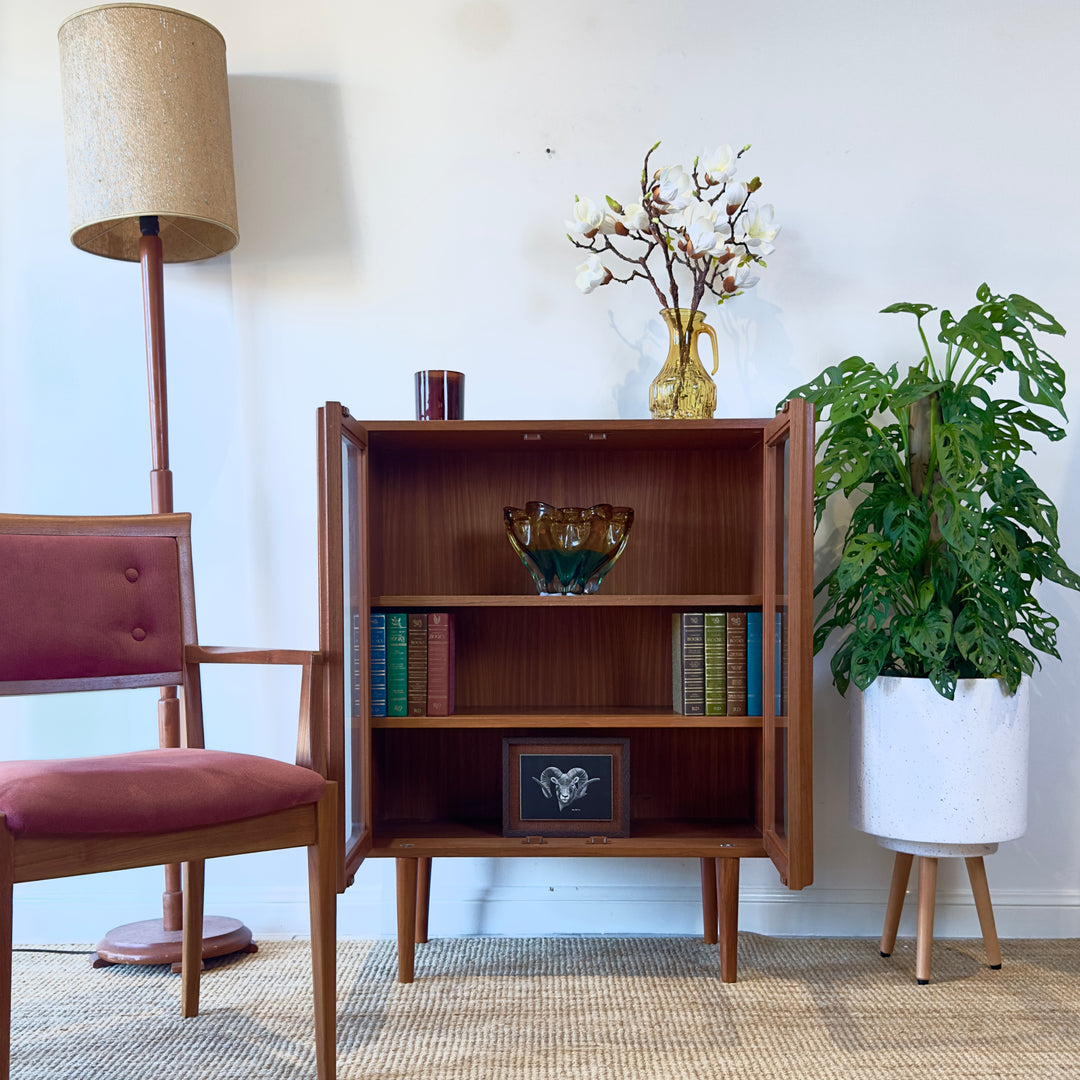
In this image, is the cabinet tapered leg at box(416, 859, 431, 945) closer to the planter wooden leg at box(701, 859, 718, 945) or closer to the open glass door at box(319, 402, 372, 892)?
the open glass door at box(319, 402, 372, 892)

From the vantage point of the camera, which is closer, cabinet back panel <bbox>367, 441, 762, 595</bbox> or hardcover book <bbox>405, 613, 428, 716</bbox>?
hardcover book <bbox>405, 613, 428, 716</bbox>

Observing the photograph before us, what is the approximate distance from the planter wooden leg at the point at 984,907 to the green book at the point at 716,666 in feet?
2.00

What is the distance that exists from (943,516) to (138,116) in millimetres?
1740

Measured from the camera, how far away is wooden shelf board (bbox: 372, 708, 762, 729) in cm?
199

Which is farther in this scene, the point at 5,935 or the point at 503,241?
the point at 503,241

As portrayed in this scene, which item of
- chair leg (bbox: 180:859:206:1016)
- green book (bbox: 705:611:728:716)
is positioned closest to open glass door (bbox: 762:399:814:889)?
green book (bbox: 705:611:728:716)

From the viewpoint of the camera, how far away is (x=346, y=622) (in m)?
1.85

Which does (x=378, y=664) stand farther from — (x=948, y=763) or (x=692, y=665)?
(x=948, y=763)

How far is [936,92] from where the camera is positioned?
2352mm

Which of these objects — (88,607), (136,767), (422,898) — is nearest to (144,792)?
(136,767)

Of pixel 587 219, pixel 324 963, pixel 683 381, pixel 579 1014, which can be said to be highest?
pixel 587 219

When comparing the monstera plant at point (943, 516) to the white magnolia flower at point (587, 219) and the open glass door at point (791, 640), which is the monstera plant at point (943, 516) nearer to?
the open glass door at point (791, 640)

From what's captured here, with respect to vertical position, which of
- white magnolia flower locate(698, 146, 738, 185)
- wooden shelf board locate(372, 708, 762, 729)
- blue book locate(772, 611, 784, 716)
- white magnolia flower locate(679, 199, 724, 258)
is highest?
white magnolia flower locate(698, 146, 738, 185)

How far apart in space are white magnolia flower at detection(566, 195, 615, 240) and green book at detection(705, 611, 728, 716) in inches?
32.5
